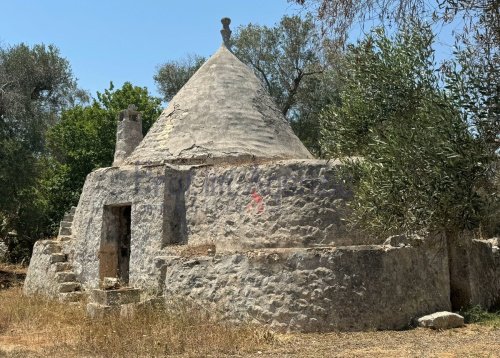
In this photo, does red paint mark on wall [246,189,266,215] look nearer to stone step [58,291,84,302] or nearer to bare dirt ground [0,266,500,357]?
bare dirt ground [0,266,500,357]

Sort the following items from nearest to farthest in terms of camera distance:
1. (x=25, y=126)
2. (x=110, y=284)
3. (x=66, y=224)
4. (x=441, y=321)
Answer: (x=441, y=321) < (x=110, y=284) < (x=66, y=224) < (x=25, y=126)

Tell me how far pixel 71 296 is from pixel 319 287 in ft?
17.7

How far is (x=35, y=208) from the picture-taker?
68.7 ft

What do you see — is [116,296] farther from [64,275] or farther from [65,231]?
[65,231]

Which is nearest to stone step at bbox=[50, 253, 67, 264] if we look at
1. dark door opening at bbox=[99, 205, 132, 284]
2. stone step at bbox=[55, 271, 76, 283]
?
stone step at bbox=[55, 271, 76, 283]

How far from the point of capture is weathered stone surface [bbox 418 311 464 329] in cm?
916

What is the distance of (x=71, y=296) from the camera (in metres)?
11.6

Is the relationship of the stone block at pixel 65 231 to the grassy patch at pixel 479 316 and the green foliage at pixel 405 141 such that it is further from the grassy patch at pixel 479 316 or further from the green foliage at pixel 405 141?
the grassy patch at pixel 479 316

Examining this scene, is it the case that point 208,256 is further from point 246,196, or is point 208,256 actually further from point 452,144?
point 452,144

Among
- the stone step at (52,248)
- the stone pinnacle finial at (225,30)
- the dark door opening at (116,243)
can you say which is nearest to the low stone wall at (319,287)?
the dark door opening at (116,243)

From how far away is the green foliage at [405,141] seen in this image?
5.89 m

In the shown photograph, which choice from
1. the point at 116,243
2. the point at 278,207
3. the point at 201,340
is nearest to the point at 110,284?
the point at 116,243

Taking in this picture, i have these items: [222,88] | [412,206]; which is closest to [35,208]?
[222,88]

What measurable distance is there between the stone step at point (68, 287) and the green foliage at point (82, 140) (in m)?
10.8
